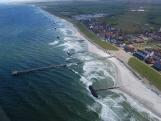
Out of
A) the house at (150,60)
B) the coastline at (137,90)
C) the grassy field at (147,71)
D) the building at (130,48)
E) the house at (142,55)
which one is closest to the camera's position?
the coastline at (137,90)

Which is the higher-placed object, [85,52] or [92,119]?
[85,52]

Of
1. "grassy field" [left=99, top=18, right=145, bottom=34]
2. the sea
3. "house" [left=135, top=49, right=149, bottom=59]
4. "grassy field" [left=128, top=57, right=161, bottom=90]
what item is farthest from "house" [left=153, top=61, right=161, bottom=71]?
"grassy field" [left=99, top=18, right=145, bottom=34]

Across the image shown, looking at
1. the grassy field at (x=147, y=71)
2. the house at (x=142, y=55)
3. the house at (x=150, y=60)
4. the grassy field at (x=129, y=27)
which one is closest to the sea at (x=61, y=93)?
the grassy field at (x=147, y=71)

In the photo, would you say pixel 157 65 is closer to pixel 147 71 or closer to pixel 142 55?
pixel 147 71

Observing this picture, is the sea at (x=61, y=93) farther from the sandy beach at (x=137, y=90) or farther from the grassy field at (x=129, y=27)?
the grassy field at (x=129, y=27)

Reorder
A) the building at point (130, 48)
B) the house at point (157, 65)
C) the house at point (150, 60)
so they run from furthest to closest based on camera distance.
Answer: the building at point (130, 48)
the house at point (150, 60)
the house at point (157, 65)

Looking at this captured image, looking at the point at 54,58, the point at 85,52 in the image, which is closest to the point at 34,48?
the point at 54,58

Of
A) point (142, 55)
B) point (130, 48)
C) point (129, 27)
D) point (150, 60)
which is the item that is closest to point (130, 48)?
point (130, 48)

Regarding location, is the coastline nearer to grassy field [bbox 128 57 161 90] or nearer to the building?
grassy field [bbox 128 57 161 90]

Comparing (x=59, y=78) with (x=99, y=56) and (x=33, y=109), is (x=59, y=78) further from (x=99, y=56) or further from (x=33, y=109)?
(x=99, y=56)
